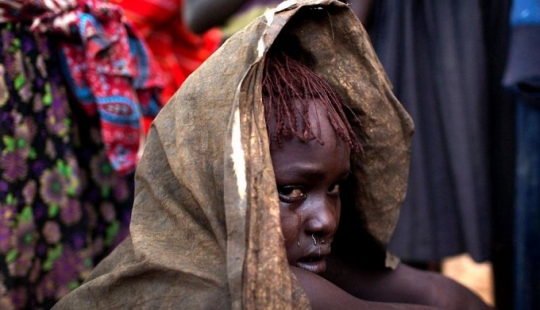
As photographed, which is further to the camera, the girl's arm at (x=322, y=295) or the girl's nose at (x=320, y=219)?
the girl's nose at (x=320, y=219)

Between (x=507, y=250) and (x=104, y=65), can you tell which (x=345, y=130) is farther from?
(x=507, y=250)

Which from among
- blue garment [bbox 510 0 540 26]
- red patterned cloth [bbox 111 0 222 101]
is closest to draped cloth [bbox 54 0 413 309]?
blue garment [bbox 510 0 540 26]

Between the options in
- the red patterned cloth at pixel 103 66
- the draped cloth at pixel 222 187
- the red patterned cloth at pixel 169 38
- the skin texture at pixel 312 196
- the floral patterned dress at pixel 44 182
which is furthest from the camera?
the red patterned cloth at pixel 169 38

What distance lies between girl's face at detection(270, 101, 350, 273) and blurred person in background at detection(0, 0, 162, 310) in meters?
0.94

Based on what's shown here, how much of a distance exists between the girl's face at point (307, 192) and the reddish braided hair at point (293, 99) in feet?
0.06

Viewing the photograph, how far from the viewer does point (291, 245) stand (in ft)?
4.50

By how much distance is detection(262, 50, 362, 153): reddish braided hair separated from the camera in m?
1.37

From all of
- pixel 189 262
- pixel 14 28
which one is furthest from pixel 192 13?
pixel 189 262

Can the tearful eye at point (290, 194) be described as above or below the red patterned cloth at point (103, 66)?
below

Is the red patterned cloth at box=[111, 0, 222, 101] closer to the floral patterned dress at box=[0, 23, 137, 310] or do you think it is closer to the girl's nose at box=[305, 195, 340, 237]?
the floral patterned dress at box=[0, 23, 137, 310]

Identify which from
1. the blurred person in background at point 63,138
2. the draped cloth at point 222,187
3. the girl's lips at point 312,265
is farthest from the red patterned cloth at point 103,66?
the girl's lips at point 312,265

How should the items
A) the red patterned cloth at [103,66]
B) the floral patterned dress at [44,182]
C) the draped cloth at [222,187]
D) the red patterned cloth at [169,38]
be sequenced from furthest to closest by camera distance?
1. the red patterned cloth at [169,38]
2. the red patterned cloth at [103,66]
3. the floral patterned dress at [44,182]
4. the draped cloth at [222,187]

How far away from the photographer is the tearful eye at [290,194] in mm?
1379

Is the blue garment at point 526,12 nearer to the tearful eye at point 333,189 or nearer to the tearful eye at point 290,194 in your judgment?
the tearful eye at point 333,189
